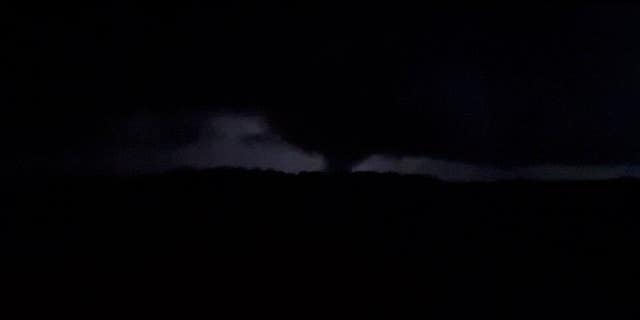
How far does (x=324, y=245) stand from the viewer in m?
2.49

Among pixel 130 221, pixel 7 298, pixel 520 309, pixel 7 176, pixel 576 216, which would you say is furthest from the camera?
pixel 7 176

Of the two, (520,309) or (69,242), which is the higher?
(69,242)

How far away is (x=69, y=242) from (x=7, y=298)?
1.02 feet

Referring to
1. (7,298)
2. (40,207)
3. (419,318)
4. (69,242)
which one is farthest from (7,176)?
(419,318)

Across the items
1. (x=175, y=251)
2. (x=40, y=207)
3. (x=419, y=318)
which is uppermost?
(x=40, y=207)

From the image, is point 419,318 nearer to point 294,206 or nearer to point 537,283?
point 537,283

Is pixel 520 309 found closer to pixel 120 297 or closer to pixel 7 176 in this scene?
pixel 120 297

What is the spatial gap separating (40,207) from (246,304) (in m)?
0.95

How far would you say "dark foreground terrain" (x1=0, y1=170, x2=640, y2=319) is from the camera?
7.44 feet

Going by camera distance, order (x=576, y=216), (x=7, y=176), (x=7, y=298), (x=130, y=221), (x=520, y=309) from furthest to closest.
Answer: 1. (x=7, y=176)
2. (x=576, y=216)
3. (x=130, y=221)
4. (x=520, y=309)
5. (x=7, y=298)

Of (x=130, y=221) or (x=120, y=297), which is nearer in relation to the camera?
(x=120, y=297)

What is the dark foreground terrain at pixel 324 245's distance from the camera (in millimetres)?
2268

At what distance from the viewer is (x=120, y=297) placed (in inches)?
86.8

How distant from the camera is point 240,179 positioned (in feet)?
9.25
